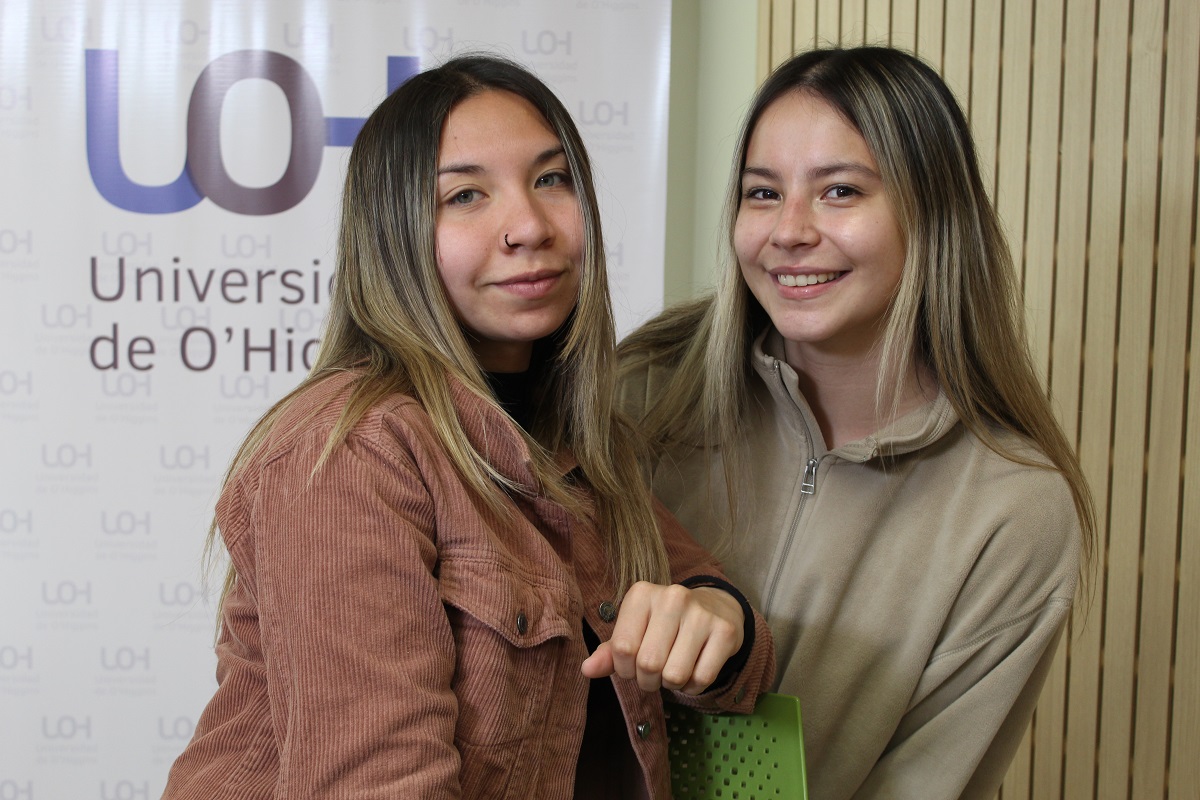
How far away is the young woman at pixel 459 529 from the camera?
936 mm

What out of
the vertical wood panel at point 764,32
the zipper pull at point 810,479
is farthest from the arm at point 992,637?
the vertical wood panel at point 764,32

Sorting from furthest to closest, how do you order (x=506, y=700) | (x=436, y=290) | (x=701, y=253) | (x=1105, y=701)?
(x=701, y=253), (x=1105, y=701), (x=436, y=290), (x=506, y=700)

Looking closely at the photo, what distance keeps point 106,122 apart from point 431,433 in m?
2.04

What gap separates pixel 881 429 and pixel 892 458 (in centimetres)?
5

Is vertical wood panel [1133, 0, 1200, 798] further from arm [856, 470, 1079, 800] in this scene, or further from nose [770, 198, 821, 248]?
nose [770, 198, 821, 248]

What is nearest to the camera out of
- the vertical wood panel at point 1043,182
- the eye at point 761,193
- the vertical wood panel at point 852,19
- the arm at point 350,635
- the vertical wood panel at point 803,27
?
the arm at point 350,635

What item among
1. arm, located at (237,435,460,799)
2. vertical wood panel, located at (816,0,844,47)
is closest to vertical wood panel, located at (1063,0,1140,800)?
vertical wood panel, located at (816,0,844,47)

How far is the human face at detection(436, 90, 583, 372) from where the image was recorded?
124 cm

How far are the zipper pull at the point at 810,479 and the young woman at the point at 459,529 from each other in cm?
22

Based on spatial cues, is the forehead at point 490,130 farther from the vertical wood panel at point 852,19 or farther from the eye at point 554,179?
the vertical wood panel at point 852,19

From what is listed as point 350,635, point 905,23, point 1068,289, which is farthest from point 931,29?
point 350,635

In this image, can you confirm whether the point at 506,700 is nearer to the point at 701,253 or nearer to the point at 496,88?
the point at 496,88

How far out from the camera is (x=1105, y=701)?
2.33 m

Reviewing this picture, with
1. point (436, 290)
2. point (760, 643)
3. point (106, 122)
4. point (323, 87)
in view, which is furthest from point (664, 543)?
point (106, 122)
